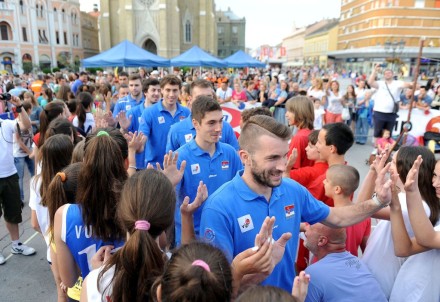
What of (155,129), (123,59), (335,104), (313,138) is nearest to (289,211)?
(313,138)

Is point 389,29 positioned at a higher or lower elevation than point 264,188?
higher

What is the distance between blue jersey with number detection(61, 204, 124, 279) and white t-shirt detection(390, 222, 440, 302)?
6.20ft

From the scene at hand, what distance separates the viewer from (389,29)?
62875 millimetres

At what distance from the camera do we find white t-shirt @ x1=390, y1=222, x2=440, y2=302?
6.89 feet

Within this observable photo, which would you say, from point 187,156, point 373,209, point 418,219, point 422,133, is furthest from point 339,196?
point 422,133

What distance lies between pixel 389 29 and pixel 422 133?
6434 centimetres

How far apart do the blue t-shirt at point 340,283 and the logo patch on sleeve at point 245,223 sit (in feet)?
1.65

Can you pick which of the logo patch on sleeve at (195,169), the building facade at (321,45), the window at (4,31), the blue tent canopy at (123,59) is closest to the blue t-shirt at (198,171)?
the logo patch on sleeve at (195,169)

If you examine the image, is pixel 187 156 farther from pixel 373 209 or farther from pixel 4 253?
pixel 4 253

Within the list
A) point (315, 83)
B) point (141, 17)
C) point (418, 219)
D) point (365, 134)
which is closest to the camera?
point (418, 219)

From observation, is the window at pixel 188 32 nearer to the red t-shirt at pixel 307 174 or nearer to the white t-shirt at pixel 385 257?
the red t-shirt at pixel 307 174

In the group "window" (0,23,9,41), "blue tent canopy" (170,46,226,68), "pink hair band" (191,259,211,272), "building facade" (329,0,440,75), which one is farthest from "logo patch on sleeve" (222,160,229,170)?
"building facade" (329,0,440,75)

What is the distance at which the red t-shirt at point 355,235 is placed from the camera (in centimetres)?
287

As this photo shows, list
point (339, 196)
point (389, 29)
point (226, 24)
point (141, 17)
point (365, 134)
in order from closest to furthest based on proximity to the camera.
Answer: point (339, 196) → point (365, 134) → point (141, 17) → point (389, 29) → point (226, 24)
